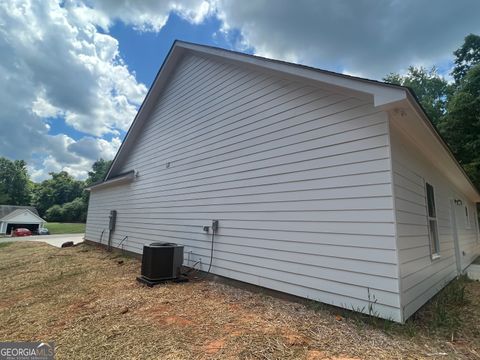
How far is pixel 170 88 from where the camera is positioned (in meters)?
8.70

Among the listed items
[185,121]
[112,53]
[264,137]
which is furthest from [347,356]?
[112,53]

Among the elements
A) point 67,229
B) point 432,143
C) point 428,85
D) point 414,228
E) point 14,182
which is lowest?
point 67,229

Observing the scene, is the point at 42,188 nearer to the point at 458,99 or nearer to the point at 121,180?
the point at 121,180

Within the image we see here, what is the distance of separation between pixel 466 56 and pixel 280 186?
21.7 meters

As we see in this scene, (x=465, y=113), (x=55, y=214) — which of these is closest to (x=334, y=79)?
(x=465, y=113)

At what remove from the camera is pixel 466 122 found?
45.5ft

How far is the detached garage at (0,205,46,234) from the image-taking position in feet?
125

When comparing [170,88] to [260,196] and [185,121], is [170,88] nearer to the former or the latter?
[185,121]

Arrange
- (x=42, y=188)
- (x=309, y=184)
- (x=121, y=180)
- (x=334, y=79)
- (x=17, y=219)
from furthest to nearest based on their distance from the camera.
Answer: (x=42, y=188), (x=17, y=219), (x=121, y=180), (x=309, y=184), (x=334, y=79)

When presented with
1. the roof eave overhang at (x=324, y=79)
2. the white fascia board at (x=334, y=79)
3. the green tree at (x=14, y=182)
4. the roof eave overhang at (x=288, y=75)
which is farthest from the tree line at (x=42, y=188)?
the white fascia board at (x=334, y=79)

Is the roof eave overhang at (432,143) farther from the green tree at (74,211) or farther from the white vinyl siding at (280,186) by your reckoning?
the green tree at (74,211)

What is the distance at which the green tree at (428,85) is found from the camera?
20.0 meters

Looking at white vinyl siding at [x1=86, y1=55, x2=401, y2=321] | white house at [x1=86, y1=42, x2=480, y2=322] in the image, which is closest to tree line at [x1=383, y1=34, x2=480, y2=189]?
white house at [x1=86, y1=42, x2=480, y2=322]

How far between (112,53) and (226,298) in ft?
44.4
